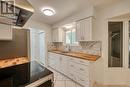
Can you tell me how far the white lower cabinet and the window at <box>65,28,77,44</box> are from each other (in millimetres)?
1001

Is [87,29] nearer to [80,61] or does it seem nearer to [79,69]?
[80,61]

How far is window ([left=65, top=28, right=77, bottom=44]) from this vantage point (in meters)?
5.01

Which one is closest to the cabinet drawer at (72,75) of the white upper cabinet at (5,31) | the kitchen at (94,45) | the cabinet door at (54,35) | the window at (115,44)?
the kitchen at (94,45)

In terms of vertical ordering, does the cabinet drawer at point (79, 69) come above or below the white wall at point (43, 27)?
below

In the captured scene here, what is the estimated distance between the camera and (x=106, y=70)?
3.35 m

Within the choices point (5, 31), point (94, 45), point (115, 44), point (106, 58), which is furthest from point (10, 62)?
point (115, 44)

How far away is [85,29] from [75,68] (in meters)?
1.24

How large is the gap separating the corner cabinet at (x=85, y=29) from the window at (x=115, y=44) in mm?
656

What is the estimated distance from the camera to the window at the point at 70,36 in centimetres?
501

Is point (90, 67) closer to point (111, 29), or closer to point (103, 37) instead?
point (103, 37)

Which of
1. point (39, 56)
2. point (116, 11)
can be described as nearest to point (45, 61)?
point (39, 56)

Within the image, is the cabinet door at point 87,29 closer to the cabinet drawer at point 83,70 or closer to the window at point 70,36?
the cabinet drawer at point 83,70

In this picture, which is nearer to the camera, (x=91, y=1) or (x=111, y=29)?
(x=91, y=1)

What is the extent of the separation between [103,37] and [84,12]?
3.29 feet
